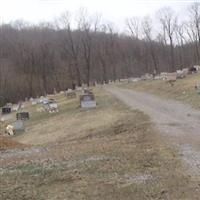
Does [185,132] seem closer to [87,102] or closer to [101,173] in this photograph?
[101,173]

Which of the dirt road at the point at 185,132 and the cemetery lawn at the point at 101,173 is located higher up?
the cemetery lawn at the point at 101,173

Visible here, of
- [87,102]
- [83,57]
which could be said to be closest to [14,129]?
[87,102]

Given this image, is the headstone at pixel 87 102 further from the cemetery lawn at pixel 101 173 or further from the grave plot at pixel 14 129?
the cemetery lawn at pixel 101 173

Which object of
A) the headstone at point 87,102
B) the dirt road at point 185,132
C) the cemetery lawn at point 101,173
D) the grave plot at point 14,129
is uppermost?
the headstone at point 87,102

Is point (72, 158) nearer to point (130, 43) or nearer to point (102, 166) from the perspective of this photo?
point (102, 166)

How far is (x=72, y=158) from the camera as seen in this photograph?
11.9 meters

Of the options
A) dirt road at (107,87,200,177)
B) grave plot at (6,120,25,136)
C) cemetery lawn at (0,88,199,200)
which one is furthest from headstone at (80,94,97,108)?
cemetery lawn at (0,88,199,200)

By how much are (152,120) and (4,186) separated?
1184 centimetres

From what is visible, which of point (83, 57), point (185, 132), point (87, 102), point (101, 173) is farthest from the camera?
point (83, 57)

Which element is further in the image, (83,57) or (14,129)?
(83,57)

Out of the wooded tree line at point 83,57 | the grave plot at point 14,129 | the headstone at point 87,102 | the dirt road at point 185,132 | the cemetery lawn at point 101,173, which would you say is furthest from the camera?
the wooded tree line at point 83,57

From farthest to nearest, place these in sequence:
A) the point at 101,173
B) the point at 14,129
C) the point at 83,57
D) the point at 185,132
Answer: the point at 83,57 < the point at 14,129 < the point at 185,132 < the point at 101,173

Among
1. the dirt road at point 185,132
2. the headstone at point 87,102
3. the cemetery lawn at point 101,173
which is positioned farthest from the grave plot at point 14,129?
the cemetery lawn at point 101,173

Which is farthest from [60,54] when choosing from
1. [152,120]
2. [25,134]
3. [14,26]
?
[152,120]
